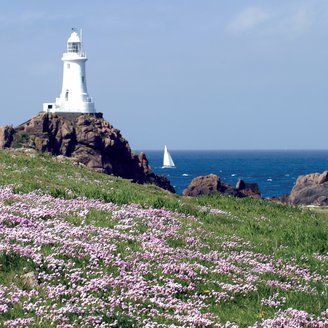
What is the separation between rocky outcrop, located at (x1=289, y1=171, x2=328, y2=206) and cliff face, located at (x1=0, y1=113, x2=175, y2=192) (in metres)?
20.3

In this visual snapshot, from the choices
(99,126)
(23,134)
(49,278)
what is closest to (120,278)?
(49,278)

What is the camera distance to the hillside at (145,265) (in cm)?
1144

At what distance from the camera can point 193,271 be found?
14102mm

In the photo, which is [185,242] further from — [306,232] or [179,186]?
[179,186]

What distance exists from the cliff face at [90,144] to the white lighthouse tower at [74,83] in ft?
106

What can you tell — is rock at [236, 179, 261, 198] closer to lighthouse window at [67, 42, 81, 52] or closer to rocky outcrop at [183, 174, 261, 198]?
rocky outcrop at [183, 174, 261, 198]

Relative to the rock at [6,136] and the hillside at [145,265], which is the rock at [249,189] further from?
the hillside at [145,265]

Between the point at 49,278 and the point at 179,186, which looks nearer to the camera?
the point at 49,278

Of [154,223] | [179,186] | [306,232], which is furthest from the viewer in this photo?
[179,186]

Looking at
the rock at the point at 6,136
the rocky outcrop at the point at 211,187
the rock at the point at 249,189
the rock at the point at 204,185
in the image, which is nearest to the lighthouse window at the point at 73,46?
the rock at the point at 6,136

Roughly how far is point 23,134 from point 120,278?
277 ft

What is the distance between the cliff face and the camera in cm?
9688

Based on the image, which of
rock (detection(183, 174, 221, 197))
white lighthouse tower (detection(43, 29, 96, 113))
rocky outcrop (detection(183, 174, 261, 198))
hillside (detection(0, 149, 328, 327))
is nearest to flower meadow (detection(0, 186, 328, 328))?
hillside (detection(0, 149, 328, 327))

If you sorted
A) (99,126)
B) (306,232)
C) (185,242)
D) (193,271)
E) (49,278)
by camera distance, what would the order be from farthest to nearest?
1. (99,126)
2. (306,232)
3. (185,242)
4. (193,271)
5. (49,278)
